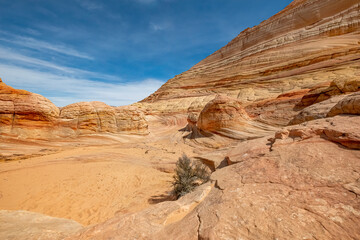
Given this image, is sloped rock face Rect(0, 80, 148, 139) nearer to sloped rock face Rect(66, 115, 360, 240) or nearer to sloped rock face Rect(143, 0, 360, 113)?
sloped rock face Rect(143, 0, 360, 113)

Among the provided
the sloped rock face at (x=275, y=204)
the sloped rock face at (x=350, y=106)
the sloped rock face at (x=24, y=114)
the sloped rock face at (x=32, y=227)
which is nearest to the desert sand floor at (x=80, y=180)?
the sloped rock face at (x=24, y=114)

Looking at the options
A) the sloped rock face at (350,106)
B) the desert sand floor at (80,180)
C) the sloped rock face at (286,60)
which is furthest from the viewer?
the sloped rock face at (286,60)

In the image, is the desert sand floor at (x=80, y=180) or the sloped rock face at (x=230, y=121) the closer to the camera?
the desert sand floor at (x=80, y=180)

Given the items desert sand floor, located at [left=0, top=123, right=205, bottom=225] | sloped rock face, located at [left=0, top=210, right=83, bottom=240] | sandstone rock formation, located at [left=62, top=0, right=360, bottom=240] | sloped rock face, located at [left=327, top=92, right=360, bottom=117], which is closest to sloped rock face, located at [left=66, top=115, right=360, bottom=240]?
sandstone rock formation, located at [left=62, top=0, right=360, bottom=240]

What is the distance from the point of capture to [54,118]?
1054 cm

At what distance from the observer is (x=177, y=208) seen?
6.93 ft

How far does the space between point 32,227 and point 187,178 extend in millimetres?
3517

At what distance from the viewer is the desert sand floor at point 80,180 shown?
443 centimetres

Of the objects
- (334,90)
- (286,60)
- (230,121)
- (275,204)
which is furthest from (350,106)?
(286,60)

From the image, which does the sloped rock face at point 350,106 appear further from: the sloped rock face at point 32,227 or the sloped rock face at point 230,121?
the sloped rock face at point 32,227

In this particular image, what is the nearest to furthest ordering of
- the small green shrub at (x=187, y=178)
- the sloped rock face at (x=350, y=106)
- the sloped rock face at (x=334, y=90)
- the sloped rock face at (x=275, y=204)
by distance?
the sloped rock face at (x=275, y=204)
the sloped rock face at (x=350, y=106)
the small green shrub at (x=187, y=178)
the sloped rock face at (x=334, y=90)

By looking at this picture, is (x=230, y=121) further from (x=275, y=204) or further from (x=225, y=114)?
(x=275, y=204)

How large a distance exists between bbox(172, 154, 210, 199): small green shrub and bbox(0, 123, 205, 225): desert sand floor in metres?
0.54

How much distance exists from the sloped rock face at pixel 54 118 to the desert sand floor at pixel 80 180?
950mm
